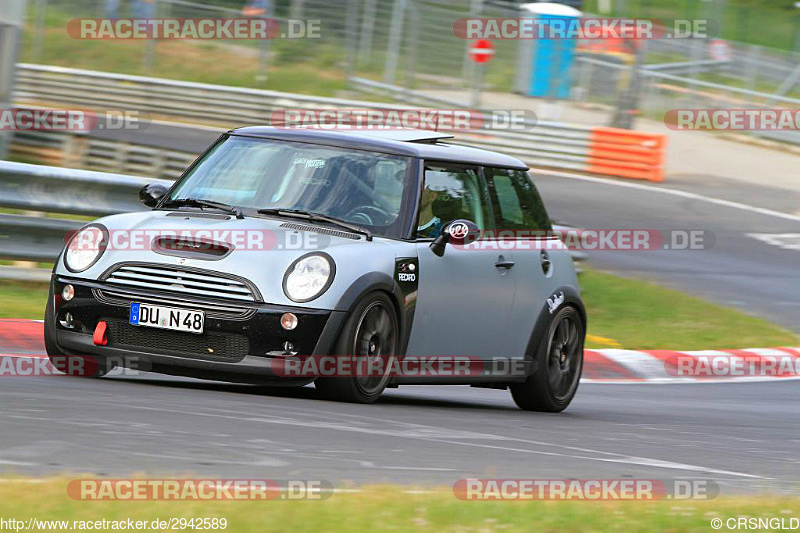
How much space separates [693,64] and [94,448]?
95.4 ft

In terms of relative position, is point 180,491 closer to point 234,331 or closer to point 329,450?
point 329,450

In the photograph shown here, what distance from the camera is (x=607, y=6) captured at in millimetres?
40031

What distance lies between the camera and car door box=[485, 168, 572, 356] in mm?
9070

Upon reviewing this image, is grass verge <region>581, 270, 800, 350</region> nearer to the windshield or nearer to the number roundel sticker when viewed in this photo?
the number roundel sticker

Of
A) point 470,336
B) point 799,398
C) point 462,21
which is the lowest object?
point 799,398

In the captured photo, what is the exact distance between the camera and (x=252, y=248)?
24.4 feet

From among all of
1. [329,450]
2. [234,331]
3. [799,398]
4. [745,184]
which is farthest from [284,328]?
[745,184]

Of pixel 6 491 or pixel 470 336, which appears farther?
pixel 470 336

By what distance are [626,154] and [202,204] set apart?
19146 millimetres
